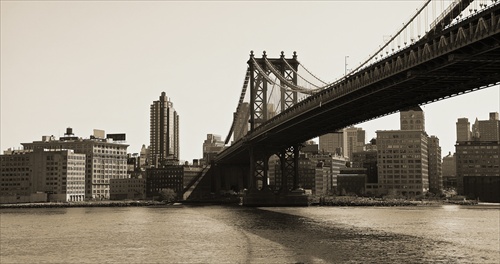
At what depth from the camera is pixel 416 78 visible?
52.0m

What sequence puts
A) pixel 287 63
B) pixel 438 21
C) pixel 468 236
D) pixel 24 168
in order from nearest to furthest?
1. pixel 438 21
2. pixel 468 236
3. pixel 287 63
4. pixel 24 168

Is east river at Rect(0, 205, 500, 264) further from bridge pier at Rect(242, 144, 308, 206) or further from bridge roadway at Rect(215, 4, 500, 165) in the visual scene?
bridge pier at Rect(242, 144, 308, 206)

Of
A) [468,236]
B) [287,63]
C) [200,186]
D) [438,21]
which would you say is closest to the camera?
[438,21]

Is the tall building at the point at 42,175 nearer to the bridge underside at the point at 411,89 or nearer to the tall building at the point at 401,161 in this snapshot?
the tall building at the point at 401,161

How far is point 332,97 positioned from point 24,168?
131m

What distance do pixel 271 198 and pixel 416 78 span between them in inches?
2914

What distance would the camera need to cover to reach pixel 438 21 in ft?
150

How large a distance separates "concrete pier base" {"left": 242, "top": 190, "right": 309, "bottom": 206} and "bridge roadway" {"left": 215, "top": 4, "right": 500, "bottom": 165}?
3071cm

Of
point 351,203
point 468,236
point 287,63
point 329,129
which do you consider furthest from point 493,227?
point 351,203

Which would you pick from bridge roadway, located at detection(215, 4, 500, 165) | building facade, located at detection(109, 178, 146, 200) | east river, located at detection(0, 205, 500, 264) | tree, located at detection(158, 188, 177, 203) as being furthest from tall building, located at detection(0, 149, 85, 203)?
east river, located at detection(0, 205, 500, 264)

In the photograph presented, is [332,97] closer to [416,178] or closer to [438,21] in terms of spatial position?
[438,21]

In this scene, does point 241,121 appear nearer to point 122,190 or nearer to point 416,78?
point 122,190

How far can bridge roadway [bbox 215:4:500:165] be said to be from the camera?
41.5m

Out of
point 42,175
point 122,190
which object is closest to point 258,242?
point 42,175
